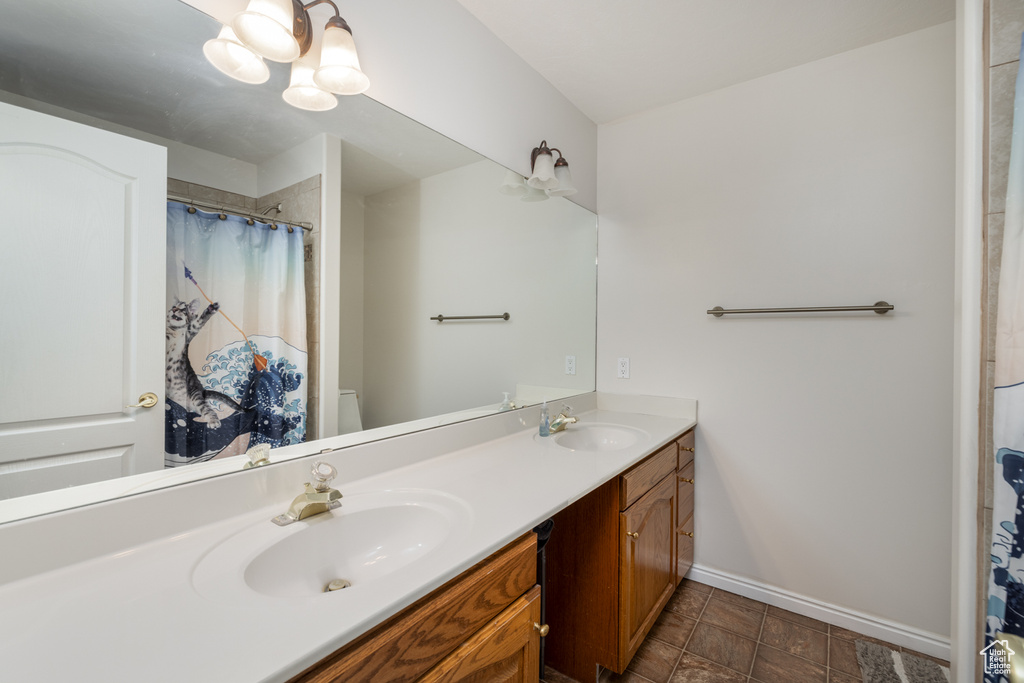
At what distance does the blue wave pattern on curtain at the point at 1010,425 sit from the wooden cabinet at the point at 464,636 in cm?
88

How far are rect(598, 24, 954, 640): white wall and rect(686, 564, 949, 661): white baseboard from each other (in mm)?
27

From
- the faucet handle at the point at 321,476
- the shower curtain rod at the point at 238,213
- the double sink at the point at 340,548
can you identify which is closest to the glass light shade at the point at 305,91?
the shower curtain rod at the point at 238,213

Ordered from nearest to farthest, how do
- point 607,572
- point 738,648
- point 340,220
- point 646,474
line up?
point 340,220 → point 607,572 → point 646,474 → point 738,648

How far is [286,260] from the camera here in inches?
42.2

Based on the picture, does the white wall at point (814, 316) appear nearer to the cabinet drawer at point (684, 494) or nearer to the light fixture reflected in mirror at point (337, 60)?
the cabinet drawer at point (684, 494)

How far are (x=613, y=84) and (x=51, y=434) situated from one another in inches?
85.4

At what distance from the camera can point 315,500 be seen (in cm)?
93

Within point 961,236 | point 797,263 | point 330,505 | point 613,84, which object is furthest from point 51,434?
point 797,263

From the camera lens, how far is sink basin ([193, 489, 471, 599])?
0.75 meters

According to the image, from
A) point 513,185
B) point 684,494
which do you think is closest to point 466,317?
point 513,185

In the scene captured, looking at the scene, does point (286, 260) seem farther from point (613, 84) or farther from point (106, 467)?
point (613, 84)

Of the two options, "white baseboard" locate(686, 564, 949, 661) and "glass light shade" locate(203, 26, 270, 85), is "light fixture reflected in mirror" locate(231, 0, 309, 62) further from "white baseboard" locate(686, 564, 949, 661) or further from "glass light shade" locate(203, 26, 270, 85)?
"white baseboard" locate(686, 564, 949, 661)

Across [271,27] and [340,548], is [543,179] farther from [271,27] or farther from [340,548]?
[340,548]

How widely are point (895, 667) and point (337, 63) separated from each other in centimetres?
258
